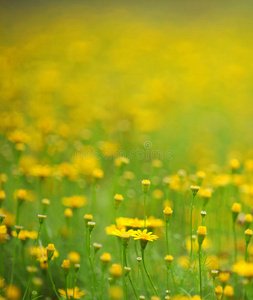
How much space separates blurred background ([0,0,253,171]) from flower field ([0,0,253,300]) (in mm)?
20

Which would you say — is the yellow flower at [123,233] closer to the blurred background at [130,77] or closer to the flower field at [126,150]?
the flower field at [126,150]

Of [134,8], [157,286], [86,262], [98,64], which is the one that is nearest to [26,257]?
[86,262]

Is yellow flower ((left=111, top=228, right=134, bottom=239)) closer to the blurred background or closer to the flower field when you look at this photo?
the flower field

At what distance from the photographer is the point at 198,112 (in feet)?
14.5

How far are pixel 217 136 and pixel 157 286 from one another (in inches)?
96.6

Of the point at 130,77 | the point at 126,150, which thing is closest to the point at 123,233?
the point at 126,150

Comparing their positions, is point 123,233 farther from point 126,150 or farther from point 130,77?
point 130,77

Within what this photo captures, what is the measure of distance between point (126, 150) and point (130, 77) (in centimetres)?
230

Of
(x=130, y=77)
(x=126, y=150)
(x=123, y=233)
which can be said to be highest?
(x=130, y=77)

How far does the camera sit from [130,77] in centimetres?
→ 511

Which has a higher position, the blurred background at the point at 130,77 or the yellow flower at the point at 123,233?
the blurred background at the point at 130,77

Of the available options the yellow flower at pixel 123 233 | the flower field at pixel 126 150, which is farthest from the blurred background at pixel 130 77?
the yellow flower at pixel 123 233

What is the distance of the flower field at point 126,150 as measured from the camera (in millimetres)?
1488

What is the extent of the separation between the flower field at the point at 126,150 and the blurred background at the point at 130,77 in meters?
0.02
